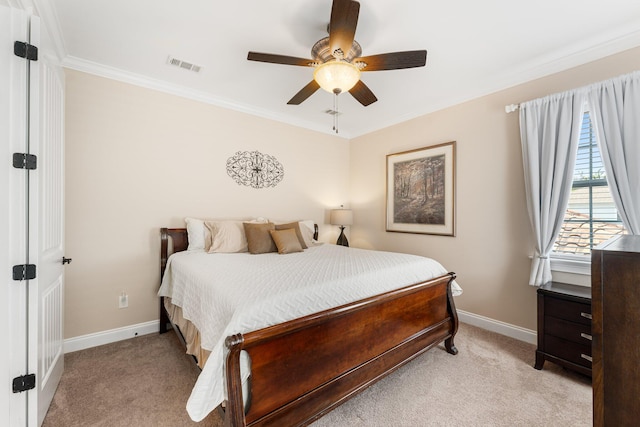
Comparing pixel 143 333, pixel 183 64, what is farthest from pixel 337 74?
pixel 143 333

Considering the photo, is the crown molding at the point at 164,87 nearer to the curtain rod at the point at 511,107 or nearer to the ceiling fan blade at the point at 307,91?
the ceiling fan blade at the point at 307,91

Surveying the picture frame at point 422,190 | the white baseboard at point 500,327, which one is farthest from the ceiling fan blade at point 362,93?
the white baseboard at point 500,327

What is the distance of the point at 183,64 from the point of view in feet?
Result: 8.62

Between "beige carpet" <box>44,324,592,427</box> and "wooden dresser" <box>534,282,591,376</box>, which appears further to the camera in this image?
"wooden dresser" <box>534,282,591,376</box>

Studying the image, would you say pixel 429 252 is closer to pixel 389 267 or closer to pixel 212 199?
pixel 389 267

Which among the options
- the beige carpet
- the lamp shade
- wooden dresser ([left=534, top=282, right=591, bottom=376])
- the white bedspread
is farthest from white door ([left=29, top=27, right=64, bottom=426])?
wooden dresser ([left=534, top=282, right=591, bottom=376])

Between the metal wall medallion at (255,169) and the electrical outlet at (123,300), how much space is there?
174cm

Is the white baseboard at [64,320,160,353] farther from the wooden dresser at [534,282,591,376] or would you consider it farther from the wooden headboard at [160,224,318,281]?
the wooden dresser at [534,282,591,376]

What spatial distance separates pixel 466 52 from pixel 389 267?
2.04m

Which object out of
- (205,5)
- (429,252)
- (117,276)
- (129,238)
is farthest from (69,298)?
(429,252)

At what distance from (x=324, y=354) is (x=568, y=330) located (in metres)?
1.98

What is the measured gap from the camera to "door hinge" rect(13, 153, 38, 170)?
4.37ft

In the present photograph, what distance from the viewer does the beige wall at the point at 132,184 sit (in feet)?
8.33

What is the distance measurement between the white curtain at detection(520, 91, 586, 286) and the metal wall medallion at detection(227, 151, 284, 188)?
294 centimetres
